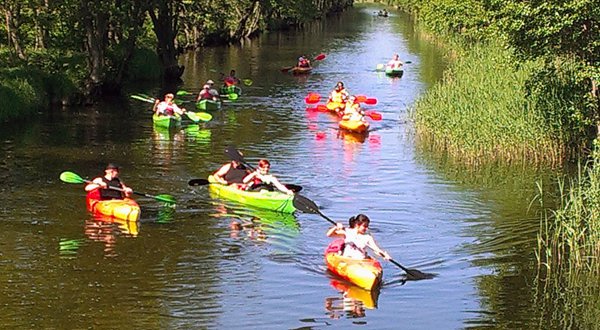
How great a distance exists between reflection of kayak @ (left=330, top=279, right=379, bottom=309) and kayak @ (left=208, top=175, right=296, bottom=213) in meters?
4.40

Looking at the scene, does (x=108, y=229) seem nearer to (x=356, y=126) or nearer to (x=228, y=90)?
(x=356, y=126)

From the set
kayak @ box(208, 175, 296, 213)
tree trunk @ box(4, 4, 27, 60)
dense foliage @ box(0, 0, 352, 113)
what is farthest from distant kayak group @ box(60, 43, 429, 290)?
tree trunk @ box(4, 4, 27, 60)

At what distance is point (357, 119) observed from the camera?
28.0m

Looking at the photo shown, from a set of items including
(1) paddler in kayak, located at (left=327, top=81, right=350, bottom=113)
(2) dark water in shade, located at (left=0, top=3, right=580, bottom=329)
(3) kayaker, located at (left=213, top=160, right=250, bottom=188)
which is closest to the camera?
(2) dark water in shade, located at (left=0, top=3, right=580, bottom=329)

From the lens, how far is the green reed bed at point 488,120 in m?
21.9

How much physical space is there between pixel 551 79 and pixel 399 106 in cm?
1192

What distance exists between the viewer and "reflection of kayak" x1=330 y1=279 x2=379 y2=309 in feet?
41.7

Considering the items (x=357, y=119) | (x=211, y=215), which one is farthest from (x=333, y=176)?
(x=357, y=119)

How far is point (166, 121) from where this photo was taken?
2878 centimetres

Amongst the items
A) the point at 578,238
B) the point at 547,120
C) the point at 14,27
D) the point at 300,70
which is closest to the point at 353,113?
the point at 547,120

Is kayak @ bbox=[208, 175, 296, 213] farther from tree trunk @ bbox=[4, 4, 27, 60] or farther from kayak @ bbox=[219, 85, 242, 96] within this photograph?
kayak @ bbox=[219, 85, 242, 96]

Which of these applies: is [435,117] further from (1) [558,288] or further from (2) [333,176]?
(1) [558,288]

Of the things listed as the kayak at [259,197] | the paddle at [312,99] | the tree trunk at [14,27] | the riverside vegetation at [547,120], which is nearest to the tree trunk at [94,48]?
the tree trunk at [14,27]

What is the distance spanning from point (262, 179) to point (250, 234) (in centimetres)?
250
